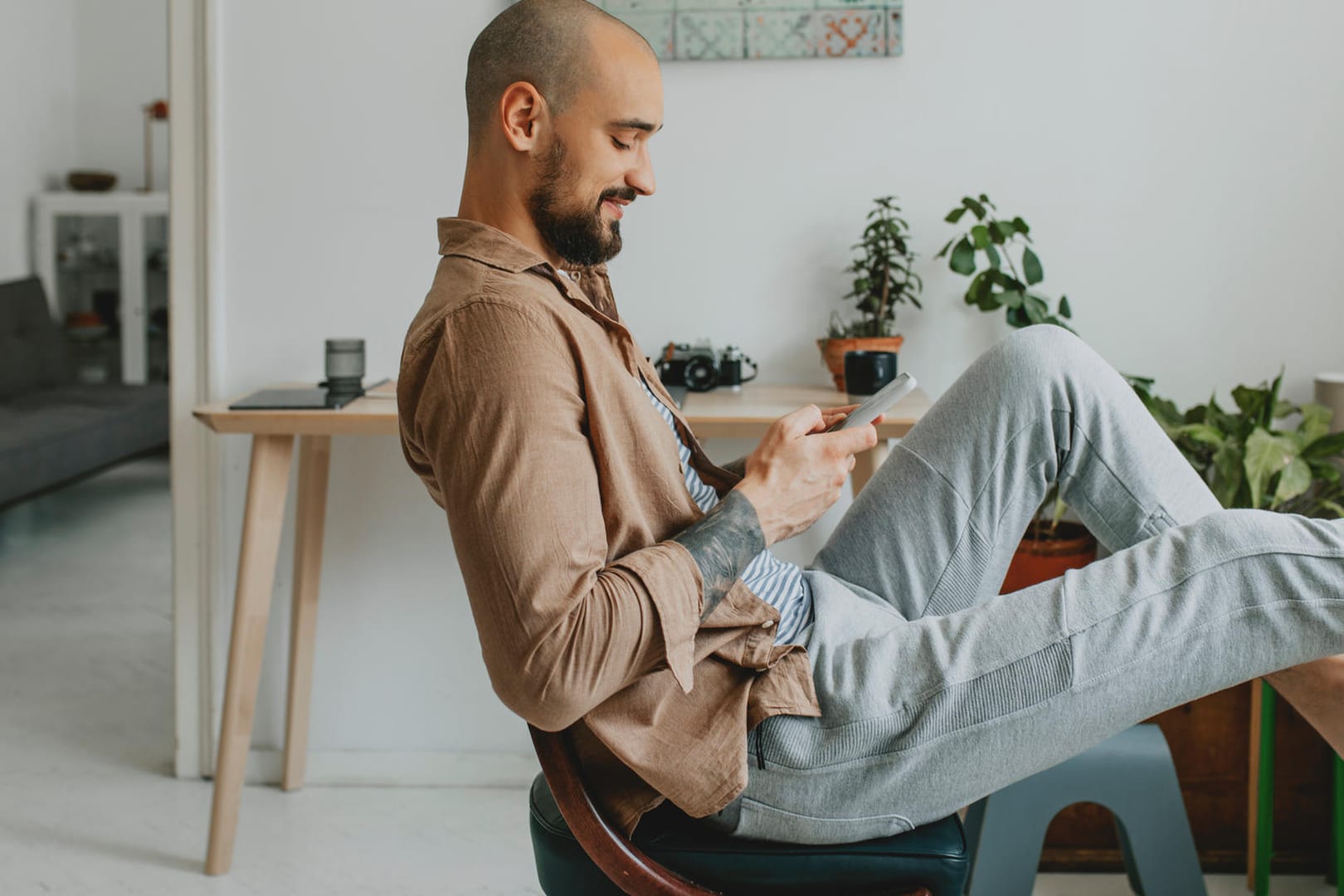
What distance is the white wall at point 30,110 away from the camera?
600 centimetres

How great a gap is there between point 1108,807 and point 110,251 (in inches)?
233

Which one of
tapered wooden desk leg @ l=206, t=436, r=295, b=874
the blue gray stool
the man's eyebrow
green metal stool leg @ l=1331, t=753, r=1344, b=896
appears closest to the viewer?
the man's eyebrow

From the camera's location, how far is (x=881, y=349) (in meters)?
2.05

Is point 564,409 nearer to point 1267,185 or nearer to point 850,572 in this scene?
point 850,572

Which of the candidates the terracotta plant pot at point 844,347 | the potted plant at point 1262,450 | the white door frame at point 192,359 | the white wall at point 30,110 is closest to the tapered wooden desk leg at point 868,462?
the terracotta plant pot at point 844,347

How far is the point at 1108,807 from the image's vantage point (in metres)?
1.58

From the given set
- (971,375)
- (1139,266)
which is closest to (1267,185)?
(1139,266)

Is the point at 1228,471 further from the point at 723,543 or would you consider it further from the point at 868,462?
the point at 723,543

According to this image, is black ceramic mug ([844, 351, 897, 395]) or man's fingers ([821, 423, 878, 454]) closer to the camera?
man's fingers ([821, 423, 878, 454])

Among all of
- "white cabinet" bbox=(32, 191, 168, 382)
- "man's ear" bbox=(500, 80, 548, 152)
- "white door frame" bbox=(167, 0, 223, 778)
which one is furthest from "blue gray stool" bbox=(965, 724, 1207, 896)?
"white cabinet" bbox=(32, 191, 168, 382)

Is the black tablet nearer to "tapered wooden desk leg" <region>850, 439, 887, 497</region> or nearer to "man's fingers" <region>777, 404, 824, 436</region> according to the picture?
"tapered wooden desk leg" <region>850, 439, 887, 497</region>

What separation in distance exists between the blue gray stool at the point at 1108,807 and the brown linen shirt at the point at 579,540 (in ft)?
2.08

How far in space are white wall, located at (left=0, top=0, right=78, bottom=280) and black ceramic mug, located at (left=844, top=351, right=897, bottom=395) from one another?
210 inches

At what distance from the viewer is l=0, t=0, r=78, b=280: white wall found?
6000mm
